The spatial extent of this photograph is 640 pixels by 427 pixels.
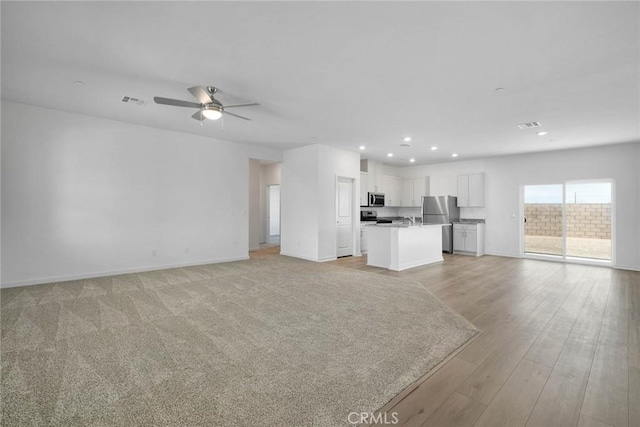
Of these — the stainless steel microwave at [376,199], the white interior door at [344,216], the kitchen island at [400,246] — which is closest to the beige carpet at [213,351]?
the kitchen island at [400,246]

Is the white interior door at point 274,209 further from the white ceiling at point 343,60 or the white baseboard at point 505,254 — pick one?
the white baseboard at point 505,254

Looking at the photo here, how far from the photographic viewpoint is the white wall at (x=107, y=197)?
4.51 meters

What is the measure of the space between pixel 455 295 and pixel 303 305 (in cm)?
231

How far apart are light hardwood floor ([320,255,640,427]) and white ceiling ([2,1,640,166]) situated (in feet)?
9.18

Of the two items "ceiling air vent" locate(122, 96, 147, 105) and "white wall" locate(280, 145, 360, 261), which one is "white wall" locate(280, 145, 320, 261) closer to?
"white wall" locate(280, 145, 360, 261)

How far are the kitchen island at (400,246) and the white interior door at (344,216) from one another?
1.26 metres

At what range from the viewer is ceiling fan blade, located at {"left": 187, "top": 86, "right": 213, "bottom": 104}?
325cm

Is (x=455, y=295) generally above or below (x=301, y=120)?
below

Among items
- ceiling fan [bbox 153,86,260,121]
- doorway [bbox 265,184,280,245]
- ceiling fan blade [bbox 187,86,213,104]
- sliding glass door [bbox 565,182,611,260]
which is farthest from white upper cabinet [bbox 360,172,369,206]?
ceiling fan blade [bbox 187,86,213,104]

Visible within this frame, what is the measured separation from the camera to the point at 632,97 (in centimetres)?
376

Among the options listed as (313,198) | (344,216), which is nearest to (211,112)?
(313,198)

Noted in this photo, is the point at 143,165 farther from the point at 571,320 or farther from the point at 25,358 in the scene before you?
the point at 571,320

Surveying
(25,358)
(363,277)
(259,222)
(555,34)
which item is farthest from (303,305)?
(259,222)

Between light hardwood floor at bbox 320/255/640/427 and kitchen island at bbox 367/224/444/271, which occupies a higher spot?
kitchen island at bbox 367/224/444/271
